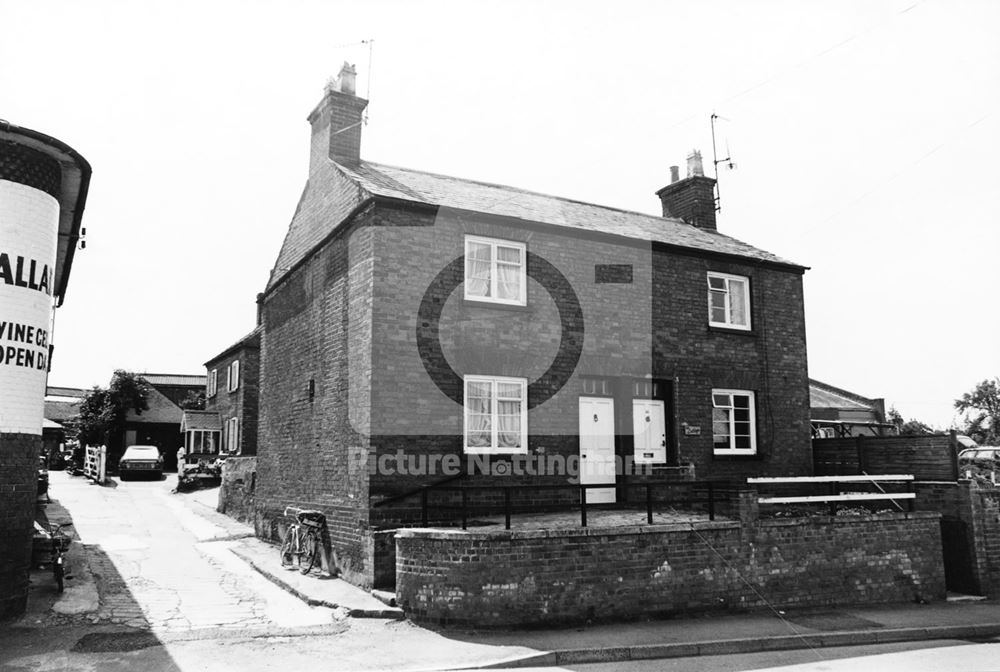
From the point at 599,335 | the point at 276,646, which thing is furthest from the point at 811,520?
the point at 276,646

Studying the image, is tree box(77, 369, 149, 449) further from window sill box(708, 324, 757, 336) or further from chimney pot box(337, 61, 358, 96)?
window sill box(708, 324, 757, 336)

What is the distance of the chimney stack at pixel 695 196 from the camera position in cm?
2027

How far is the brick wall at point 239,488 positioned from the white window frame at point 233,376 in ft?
39.9

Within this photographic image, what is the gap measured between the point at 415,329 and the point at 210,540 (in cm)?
841

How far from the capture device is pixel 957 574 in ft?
43.9

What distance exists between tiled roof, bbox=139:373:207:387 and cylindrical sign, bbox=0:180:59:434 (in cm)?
4630

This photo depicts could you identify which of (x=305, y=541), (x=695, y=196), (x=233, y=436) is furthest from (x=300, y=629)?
(x=233, y=436)

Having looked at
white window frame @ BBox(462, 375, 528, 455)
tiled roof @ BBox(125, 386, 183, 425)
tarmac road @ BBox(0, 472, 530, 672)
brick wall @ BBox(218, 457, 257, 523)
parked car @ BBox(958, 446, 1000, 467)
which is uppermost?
tiled roof @ BBox(125, 386, 183, 425)

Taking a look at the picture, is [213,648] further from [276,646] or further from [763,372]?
[763,372]

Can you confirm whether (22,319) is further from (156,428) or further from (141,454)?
(156,428)

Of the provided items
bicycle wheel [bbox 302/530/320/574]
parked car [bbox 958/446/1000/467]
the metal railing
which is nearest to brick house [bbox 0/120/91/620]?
bicycle wheel [bbox 302/530/320/574]

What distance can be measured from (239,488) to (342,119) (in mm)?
10528

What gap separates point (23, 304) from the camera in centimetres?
942

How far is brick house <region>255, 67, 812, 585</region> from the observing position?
39.7 feet
